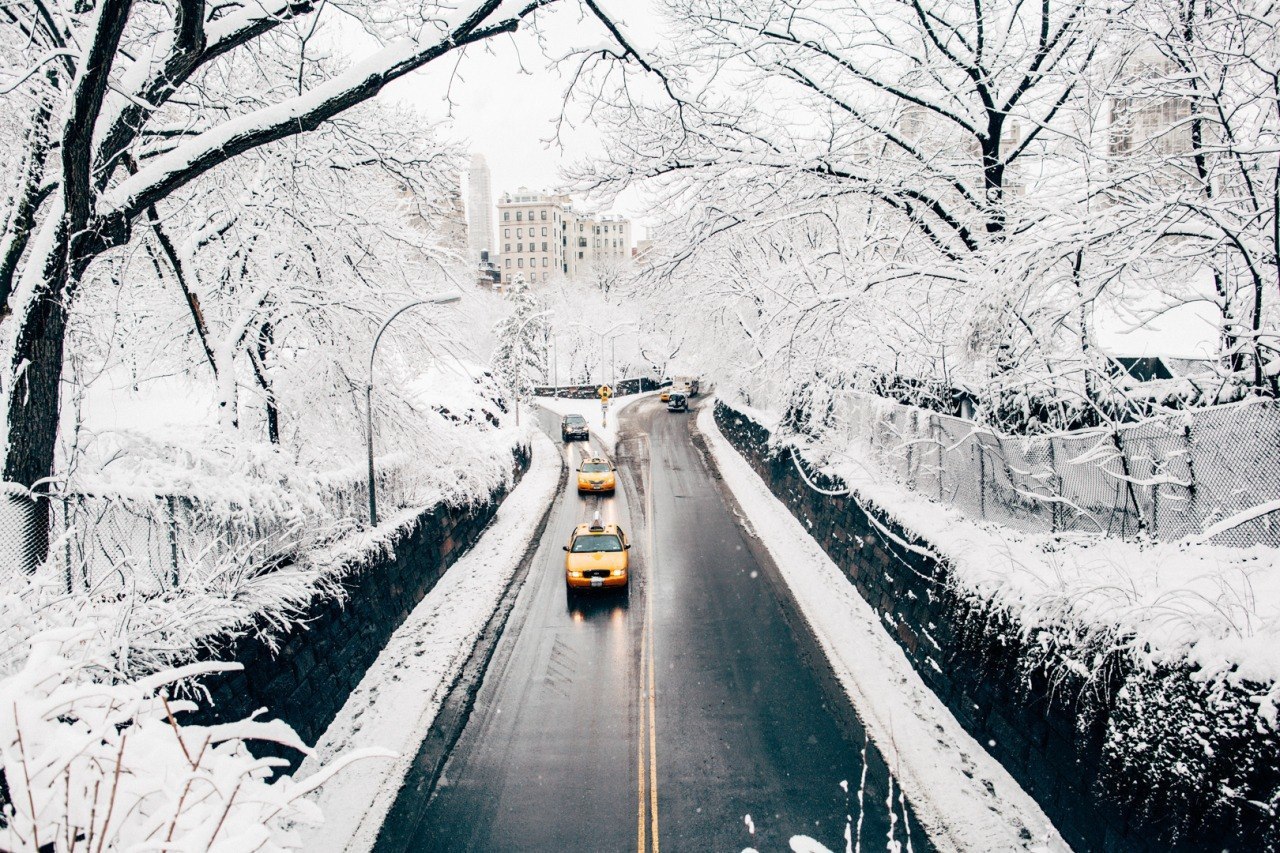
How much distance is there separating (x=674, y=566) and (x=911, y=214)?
10834 millimetres

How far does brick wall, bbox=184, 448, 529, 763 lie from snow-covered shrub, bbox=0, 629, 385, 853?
4.49 metres

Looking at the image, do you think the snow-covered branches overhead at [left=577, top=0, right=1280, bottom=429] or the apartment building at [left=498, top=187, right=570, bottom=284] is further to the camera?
the apartment building at [left=498, top=187, right=570, bottom=284]

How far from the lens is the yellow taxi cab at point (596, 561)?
15734 mm

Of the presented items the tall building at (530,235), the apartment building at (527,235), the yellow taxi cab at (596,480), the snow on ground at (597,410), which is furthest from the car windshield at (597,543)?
the apartment building at (527,235)

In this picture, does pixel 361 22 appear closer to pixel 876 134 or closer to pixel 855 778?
pixel 876 134

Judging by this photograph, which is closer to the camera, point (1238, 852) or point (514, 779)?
point (1238, 852)

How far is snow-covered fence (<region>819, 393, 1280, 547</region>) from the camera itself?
273 inches

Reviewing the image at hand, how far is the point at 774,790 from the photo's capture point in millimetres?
8633

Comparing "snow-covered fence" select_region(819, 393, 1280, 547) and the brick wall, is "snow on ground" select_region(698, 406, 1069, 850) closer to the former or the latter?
"snow-covered fence" select_region(819, 393, 1280, 547)

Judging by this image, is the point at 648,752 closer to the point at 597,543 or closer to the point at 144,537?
the point at 144,537

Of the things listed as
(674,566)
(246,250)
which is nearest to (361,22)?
(246,250)

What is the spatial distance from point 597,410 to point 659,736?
49.4m

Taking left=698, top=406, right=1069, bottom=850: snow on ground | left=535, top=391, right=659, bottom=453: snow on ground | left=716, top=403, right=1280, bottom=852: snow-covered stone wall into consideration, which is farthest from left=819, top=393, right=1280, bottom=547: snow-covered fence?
left=535, top=391, right=659, bottom=453: snow on ground

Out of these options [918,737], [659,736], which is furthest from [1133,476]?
[659,736]
